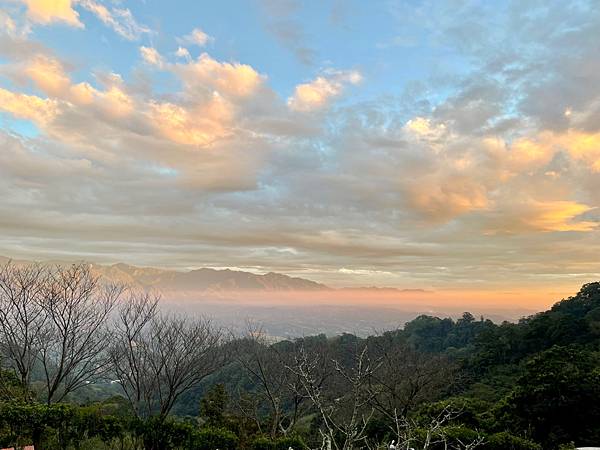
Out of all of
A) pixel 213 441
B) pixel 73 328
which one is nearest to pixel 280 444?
pixel 213 441

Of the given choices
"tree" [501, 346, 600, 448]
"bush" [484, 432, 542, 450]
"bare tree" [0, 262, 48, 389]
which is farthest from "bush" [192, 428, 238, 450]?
"tree" [501, 346, 600, 448]

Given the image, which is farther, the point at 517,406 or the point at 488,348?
the point at 488,348

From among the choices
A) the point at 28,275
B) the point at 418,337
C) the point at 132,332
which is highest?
the point at 28,275

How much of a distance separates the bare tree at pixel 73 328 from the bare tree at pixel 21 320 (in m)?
0.17

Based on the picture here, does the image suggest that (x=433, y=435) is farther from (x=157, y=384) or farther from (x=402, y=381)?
(x=402, y=381)

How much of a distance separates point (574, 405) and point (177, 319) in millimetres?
10367

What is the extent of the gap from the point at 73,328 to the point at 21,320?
1135 mm

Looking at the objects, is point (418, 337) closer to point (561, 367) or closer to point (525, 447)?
point (561, 367)

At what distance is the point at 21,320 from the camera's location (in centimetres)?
973

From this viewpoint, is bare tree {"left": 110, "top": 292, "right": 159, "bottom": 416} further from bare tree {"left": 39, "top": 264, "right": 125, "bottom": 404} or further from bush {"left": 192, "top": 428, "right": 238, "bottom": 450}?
bush {"left": 192, "top": 428, "right": 238, "bottom": 450}

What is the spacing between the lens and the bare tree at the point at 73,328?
9.81 m

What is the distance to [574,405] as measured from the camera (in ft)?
35.2

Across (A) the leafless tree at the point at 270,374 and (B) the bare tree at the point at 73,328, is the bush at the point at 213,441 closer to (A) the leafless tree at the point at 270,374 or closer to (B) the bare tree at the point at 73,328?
(A) the leafless tree at the point at 270,374

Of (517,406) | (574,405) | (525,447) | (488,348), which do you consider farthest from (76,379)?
(488,348)
